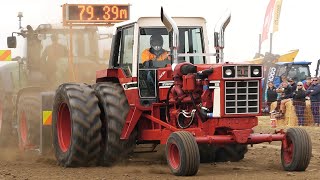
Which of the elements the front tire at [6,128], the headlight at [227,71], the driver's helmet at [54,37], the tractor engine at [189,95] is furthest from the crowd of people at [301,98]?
the headlight at [227,71]

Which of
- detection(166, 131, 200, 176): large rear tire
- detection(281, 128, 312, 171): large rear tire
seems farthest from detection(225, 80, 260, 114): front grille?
detection(166, 131, 200, 176): large rear tire

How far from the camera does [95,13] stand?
13.1m

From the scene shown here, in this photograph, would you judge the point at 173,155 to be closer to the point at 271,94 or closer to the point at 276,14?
the point at 271,94

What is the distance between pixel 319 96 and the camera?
1927cm

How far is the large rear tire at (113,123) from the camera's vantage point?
9.95 meters

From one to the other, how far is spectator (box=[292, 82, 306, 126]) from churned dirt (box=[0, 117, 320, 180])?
23.9 feet

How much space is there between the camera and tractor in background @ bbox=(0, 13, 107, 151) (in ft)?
42.1

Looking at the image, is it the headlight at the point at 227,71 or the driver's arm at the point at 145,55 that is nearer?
the headlight at the point at 227,71

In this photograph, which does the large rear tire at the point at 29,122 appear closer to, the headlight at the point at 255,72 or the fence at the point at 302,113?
the headlight at the point at 255,72

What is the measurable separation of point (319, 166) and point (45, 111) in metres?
4.69

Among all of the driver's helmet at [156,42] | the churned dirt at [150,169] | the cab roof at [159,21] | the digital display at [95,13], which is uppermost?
the digital display at [95,13]

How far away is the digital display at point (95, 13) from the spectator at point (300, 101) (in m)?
7.96

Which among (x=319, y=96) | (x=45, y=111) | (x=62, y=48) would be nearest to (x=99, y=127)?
(x=45, y=111)

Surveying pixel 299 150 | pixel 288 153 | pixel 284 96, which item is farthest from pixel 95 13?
pixel 284 96
